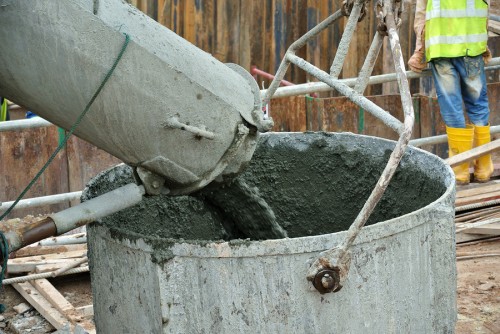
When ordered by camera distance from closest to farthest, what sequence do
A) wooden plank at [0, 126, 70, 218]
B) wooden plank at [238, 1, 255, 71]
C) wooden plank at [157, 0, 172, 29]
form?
wooden plank at [0, 126, 70, 218] → wooden plank at [157, 0, 172, 29] → wooden plank at [238, 1, 255, 71]

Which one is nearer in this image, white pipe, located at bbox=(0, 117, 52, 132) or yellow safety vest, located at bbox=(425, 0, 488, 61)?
white pipe, located at bbox=(0, 117, 52, 132)

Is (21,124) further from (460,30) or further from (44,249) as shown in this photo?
(460,30)

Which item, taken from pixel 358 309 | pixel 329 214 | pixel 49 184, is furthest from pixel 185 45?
pixel 49 184

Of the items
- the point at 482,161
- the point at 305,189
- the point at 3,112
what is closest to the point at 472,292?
the point at 305,189

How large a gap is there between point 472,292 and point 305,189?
1455 millimetres

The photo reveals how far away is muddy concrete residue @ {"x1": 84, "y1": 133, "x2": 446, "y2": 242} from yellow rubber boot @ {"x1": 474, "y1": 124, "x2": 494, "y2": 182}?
106 inches

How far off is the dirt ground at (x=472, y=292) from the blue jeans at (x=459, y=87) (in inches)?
52.0

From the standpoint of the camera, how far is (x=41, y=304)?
5.45 meters

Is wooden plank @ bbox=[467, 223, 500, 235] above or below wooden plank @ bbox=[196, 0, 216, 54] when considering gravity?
below

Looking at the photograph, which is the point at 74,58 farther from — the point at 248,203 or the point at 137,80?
the point at 248,203

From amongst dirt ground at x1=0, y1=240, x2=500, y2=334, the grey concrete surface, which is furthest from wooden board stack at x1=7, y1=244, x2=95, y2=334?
the grey concrete surface

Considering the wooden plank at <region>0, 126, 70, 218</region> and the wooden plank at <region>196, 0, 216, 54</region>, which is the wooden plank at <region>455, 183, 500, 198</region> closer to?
the wooden plank at <region>0, 126, 70, 218</region>

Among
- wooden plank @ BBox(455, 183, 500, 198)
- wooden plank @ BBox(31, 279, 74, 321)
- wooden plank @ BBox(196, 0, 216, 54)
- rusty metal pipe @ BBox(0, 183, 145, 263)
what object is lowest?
wooden plank @ BBox(31, 279, 74, 321)

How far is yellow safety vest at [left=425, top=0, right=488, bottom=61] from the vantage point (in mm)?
7082
